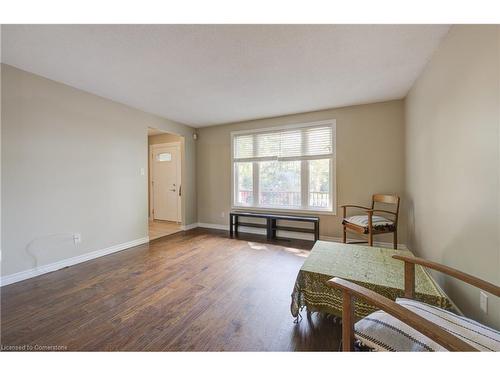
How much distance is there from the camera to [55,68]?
2.21 metres

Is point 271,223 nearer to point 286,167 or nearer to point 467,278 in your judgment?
point 286,167

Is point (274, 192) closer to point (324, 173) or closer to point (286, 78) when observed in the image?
point (324, 173)

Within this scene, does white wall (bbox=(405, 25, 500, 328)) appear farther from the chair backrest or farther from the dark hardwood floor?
the dark hardwood floor

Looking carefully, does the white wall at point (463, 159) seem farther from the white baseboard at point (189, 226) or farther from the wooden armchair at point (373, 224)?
the white baseboard at point (189, 226)

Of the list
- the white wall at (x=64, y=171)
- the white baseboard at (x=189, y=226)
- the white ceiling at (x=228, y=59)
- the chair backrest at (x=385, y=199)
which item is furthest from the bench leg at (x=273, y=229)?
the white wall at (x=64, y=171)

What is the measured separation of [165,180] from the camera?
5281 millimetres

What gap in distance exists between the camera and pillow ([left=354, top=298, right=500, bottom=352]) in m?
0.84

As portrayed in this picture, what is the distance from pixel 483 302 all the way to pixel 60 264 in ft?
13.1

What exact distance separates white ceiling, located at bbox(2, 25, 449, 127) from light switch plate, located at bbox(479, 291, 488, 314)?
197 cm

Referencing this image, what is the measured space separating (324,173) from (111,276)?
3427mm

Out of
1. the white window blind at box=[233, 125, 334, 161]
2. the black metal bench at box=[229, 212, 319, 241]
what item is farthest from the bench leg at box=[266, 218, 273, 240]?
the white window blind at box=[233, 125, 334, 161]

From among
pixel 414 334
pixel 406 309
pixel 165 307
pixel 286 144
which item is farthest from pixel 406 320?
pixel 286 144

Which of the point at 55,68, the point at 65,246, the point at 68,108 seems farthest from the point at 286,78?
the point at 65,246
